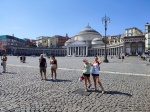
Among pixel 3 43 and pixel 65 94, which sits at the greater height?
pixel 3 43

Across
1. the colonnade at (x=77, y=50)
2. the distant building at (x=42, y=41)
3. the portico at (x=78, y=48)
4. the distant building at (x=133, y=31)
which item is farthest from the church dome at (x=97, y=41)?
the distant building at (x=42, y=41)

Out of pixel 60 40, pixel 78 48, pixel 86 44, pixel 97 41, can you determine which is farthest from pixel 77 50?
pixel 60 40

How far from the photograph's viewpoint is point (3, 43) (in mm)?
127000

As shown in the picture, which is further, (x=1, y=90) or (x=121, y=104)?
(x=1, y=90)

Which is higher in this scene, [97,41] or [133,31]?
[133,31]

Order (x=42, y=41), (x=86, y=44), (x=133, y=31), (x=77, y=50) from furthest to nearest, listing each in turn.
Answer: (x=42, y=41), (x=77, y=50), (x=86, y=44), (x=133, y=31)

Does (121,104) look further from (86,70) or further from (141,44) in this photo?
(141,44)

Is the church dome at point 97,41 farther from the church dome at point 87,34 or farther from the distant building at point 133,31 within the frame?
the distant building at point 133,31

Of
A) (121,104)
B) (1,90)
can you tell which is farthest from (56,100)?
(1,90)

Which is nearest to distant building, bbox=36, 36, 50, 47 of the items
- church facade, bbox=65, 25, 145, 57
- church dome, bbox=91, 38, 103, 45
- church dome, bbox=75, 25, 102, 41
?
church facade, bbox=65, 25, 145, 57

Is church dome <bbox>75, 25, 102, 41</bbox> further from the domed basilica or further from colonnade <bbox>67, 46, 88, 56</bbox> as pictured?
colonnade <bbox>67, 46, 88, 56</bbox>

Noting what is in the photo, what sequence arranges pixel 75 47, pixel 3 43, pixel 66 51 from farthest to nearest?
pixel 66 51 < pixel 75 47 < pixel 3 43

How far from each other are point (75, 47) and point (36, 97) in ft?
435

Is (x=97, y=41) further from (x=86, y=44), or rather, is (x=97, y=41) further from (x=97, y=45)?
(x=86, y=44)
